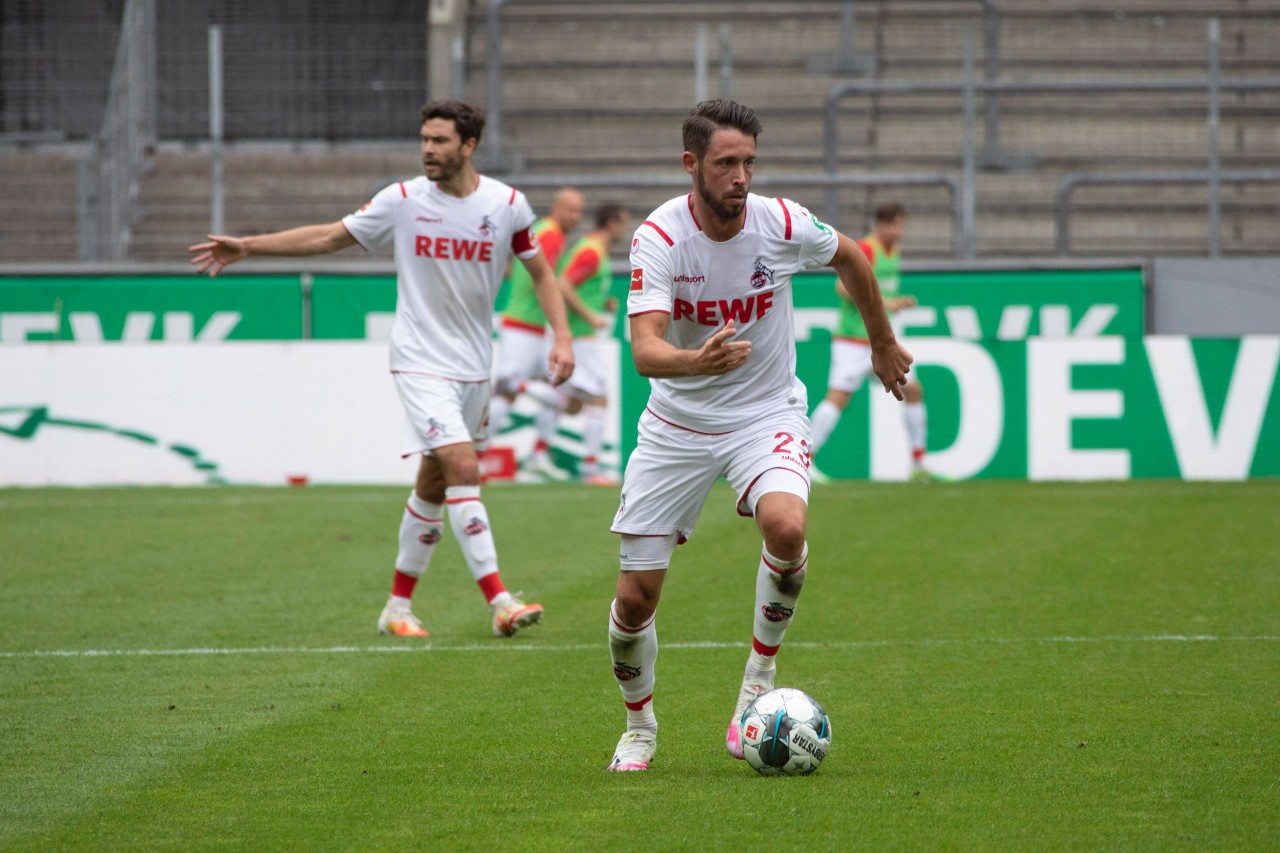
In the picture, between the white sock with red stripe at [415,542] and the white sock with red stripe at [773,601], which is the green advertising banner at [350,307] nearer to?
the white sock with red stripe at [415,542]

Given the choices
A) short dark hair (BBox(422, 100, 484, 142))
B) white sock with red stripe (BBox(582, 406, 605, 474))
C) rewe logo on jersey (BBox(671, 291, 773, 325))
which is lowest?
white sock with red stripe (BBox(582, 406, 605, 474))

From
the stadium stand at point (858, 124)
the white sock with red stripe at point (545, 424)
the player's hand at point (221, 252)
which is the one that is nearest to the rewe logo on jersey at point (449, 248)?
the player's hand at point (221, 252)

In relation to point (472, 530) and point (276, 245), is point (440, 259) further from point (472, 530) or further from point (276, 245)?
point (472, 530)

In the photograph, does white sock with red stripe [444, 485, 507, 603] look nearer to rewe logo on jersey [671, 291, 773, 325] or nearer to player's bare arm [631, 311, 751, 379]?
rewe logo on jersey [671, 291, 773, 325]

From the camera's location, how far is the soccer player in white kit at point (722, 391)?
4.89 metres

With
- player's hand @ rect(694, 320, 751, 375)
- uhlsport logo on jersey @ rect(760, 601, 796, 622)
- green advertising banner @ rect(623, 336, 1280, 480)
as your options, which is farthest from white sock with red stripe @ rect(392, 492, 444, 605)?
green advertising banner @ rect(623, 336, 1280, 480)

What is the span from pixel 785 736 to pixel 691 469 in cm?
87

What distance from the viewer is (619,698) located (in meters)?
6.00

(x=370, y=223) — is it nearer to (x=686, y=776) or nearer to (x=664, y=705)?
(x=664, y=705)

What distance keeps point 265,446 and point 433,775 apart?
10592 millimetres

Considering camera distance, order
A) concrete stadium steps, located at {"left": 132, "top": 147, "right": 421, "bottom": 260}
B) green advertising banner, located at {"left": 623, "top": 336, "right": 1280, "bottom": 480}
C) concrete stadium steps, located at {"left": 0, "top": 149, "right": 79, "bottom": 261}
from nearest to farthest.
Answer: green advertising banner, located at {"left": 623, "top": 336, "right": 1280, "bottom": 480} < concrete stadium steps, located at {"left": 0, "top": 149, "right": 79, "bottom": 261} < concrete stadium steps, located at {"left": 132, "top": 147, "right": 421, "bottom": 260}

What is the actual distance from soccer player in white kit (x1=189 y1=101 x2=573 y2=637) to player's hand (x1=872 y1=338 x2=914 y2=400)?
Answer: 2.45 metres

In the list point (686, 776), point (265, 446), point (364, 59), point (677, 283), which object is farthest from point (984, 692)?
point (364, 59)

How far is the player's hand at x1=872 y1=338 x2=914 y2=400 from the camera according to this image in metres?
5.21
